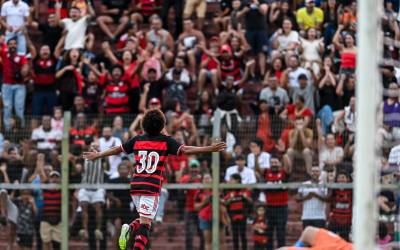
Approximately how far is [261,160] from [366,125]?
1109 cm

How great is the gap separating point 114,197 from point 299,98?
4.02 m

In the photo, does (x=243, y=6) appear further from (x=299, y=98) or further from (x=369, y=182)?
(x=369, y=182)

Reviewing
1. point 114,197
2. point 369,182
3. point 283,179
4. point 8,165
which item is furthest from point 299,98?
point 369,182

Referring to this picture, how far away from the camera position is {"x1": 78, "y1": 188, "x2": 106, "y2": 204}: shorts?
2016cm

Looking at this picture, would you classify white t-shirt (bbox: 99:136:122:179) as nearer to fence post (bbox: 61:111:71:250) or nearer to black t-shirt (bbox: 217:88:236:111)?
fence post (bbox: 61:111:71:250)

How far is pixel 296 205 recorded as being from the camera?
1972 cm

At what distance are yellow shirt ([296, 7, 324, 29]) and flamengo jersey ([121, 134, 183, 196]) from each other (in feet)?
34.9

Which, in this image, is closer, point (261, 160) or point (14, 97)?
point (261, 160)

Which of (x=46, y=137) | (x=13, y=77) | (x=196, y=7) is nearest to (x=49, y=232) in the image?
(x=46, y=137)

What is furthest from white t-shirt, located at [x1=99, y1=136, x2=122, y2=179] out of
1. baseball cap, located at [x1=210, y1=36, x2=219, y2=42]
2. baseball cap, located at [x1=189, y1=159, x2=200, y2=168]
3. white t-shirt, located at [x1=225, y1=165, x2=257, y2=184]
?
baseball cap, located at [x1=210, y1=36, x2=219, y2=42]

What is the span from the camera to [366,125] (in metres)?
8.85

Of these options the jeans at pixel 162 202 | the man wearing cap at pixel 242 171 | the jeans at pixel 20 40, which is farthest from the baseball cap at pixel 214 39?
the jeans at pixel 162 202

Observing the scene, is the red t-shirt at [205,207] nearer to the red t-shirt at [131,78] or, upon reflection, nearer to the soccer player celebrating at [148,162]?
the red t-shirt at [131,78]

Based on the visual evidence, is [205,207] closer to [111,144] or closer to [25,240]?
[111,144]
